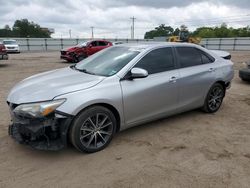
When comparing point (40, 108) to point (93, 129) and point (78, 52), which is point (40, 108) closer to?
point (93, 129)

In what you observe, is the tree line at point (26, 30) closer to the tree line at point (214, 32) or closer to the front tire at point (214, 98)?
the tree line at point (214, 32)

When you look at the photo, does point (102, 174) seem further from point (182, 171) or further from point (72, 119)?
point (182, 171)

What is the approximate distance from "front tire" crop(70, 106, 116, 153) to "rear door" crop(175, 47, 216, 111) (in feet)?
5.19

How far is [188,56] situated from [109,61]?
1.60 meters

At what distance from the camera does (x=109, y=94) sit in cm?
365

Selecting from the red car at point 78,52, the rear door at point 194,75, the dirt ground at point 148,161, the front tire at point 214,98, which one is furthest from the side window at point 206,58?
the red car at point 78,52

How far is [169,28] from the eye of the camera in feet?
319

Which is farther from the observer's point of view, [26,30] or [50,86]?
[26,30]

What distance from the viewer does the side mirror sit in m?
3.86

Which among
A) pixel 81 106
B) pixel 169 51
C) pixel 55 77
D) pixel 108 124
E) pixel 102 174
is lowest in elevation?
pixel 102 174

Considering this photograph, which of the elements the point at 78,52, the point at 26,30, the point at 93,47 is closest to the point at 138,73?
the point at 78,52

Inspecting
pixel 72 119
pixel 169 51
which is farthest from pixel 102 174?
pixel 169 51

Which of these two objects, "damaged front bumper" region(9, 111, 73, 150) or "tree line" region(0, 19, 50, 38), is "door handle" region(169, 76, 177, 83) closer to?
"damaged front bumper" region(9, 111, 73, 150)

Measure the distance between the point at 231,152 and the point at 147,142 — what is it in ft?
4.08
